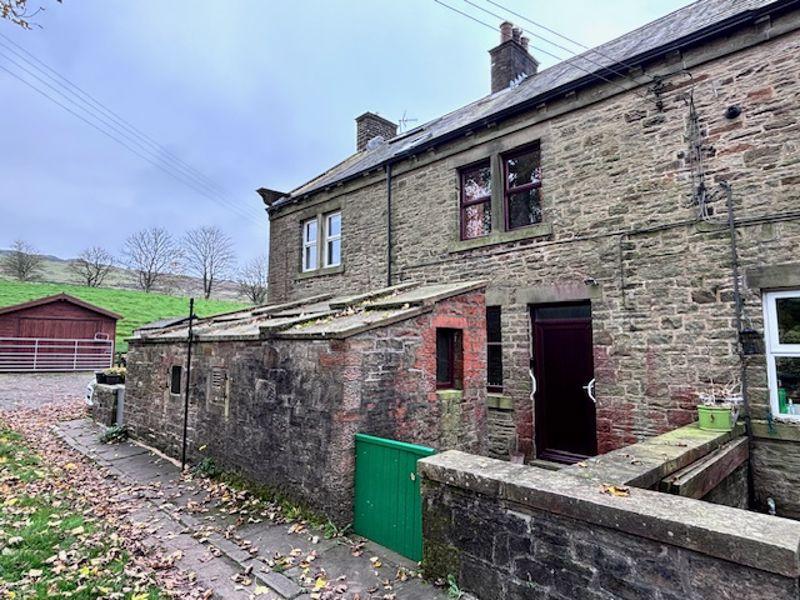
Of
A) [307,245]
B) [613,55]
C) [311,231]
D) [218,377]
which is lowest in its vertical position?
[218,377]

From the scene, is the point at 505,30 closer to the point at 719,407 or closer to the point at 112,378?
the point at 719,407

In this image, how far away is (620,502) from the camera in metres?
2.97

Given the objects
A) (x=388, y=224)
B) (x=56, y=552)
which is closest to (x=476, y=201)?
(x=388, y=224)

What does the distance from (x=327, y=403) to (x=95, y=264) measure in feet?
204

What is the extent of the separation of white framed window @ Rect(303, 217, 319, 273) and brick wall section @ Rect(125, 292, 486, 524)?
21.5ft

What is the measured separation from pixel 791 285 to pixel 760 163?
1.81 meters

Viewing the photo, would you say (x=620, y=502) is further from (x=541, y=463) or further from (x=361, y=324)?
(x=541, y=463)

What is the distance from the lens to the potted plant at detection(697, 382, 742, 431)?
6.06 metres

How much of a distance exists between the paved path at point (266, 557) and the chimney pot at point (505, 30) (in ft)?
42.9

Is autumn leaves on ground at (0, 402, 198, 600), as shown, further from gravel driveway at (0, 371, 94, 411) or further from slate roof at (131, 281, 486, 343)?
gravel driveway at (0, 371, 94, 411)

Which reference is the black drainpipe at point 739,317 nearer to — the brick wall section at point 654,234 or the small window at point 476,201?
the brick wall section at point 654,234

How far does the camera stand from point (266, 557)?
4.79 m

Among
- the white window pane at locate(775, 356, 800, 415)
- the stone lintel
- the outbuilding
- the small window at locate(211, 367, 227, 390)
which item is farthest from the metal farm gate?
the white window pane at locate(775, 356, 800, 415)

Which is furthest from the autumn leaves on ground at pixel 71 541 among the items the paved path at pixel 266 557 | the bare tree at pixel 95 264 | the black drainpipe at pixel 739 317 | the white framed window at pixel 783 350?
the bare tree at pixel 95 264
